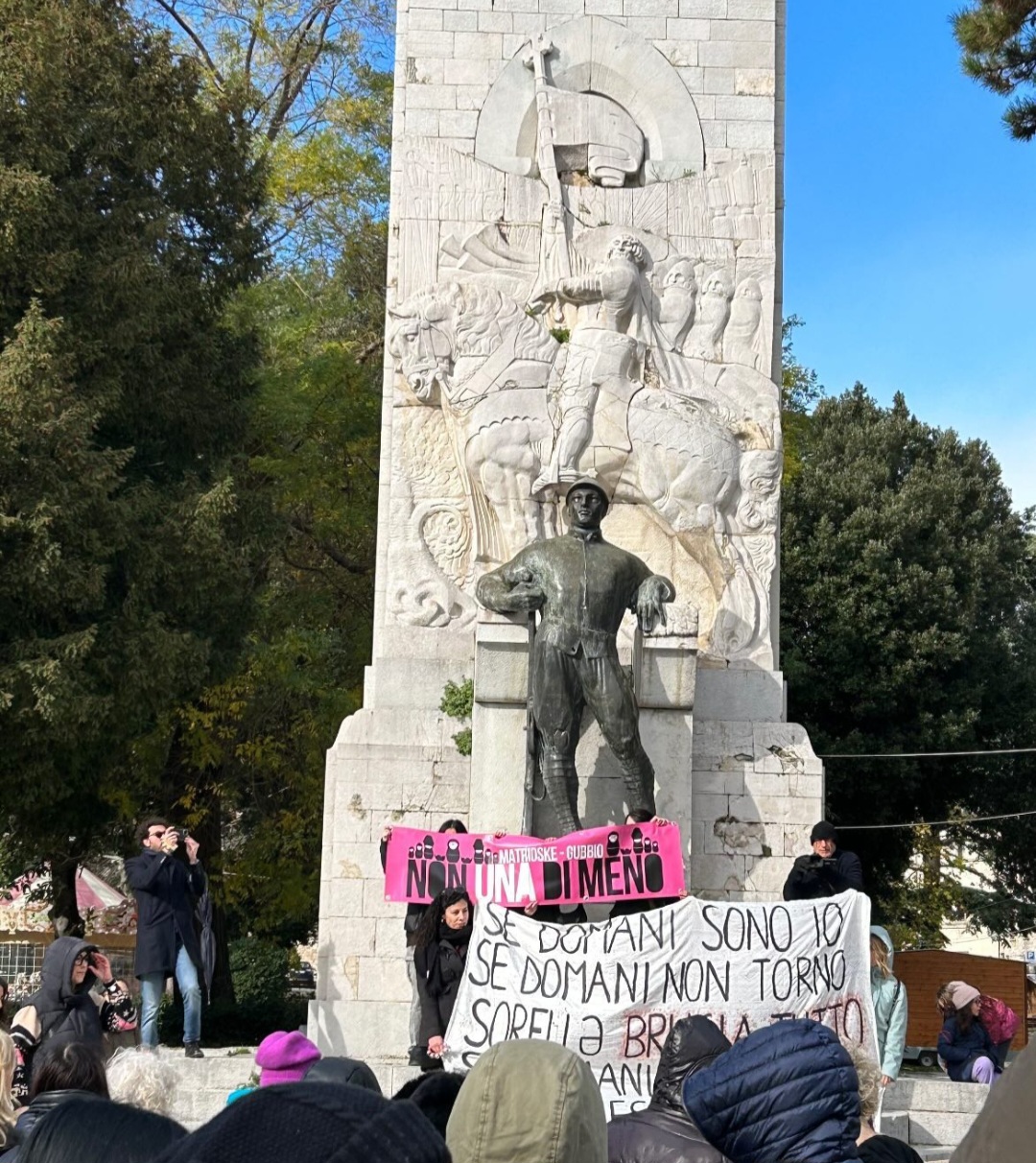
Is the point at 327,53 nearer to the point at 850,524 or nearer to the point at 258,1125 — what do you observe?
the point at 850,524

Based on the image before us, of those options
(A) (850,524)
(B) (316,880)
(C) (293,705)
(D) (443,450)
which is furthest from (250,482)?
(A) (850,524)

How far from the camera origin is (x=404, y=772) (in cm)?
1329

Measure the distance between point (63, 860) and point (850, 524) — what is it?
12903mm

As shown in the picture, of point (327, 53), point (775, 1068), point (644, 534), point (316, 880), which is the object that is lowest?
point (316, 880)

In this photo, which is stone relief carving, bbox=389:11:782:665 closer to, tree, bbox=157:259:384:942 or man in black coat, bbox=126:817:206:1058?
man in black coat, bbox=126:817:206:1058

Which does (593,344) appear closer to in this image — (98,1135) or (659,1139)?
(659,1139)

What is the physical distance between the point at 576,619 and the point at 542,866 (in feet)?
5.27


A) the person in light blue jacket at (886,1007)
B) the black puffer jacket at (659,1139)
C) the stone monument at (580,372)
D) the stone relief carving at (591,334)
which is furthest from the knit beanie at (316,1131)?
the stone relief carving at (591,334)

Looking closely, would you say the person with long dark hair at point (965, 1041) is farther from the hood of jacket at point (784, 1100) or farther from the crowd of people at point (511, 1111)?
the hood of jacket at point (784, 1100)

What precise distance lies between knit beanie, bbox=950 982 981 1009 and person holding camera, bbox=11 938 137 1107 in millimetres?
5332

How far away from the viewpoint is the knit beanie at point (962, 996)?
36.4ft

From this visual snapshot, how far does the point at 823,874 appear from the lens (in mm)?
11008

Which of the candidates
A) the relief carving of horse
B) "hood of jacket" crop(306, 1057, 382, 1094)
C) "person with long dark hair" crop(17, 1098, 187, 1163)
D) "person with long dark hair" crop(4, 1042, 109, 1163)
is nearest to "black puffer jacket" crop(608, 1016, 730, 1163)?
"hood of jacket" crop(306, 1057, 382, 1094)

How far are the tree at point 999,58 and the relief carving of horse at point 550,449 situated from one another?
319 cm
